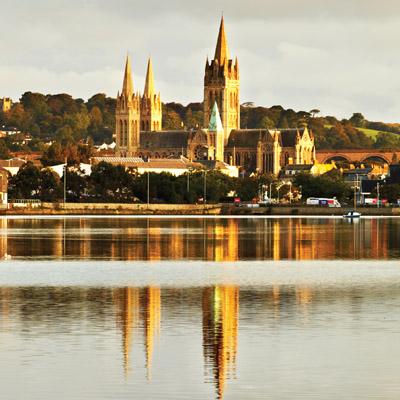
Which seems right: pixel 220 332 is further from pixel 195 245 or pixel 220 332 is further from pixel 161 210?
pixel 161 210

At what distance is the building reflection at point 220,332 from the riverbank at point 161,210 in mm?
126029

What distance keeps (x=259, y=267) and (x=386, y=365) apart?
98.8 ft

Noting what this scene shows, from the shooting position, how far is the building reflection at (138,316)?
29.8m

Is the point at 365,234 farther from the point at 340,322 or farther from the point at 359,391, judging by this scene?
the point at 359,391

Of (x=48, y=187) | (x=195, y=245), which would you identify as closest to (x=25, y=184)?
(x=48, y=187)

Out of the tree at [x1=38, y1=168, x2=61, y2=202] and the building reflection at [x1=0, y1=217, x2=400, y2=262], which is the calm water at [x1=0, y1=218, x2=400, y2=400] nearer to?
the building reflection at [x1=0, y1=217, x2=400, y2=262]

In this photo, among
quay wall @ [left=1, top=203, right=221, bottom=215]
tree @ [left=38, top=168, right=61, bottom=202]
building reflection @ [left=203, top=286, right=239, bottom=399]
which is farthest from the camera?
tree @ [left=38, top=168, right=61, bottom=202]

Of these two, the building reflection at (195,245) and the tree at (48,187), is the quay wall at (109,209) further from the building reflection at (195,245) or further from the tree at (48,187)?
the building reflection at (195,245)

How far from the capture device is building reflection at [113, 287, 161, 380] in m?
29.8

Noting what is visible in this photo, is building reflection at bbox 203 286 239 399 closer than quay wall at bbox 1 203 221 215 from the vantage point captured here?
Yes

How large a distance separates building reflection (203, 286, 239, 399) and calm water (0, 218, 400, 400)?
0.10 ft

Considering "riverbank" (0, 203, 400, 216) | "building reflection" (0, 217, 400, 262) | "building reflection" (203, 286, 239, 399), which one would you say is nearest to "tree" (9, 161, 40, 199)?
"riverbank" (0, 203, 400, 216)

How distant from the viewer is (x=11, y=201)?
178m

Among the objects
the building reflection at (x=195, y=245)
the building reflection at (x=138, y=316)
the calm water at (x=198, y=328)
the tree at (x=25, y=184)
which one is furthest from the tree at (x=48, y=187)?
the building reflection at (x=138, y=316)
